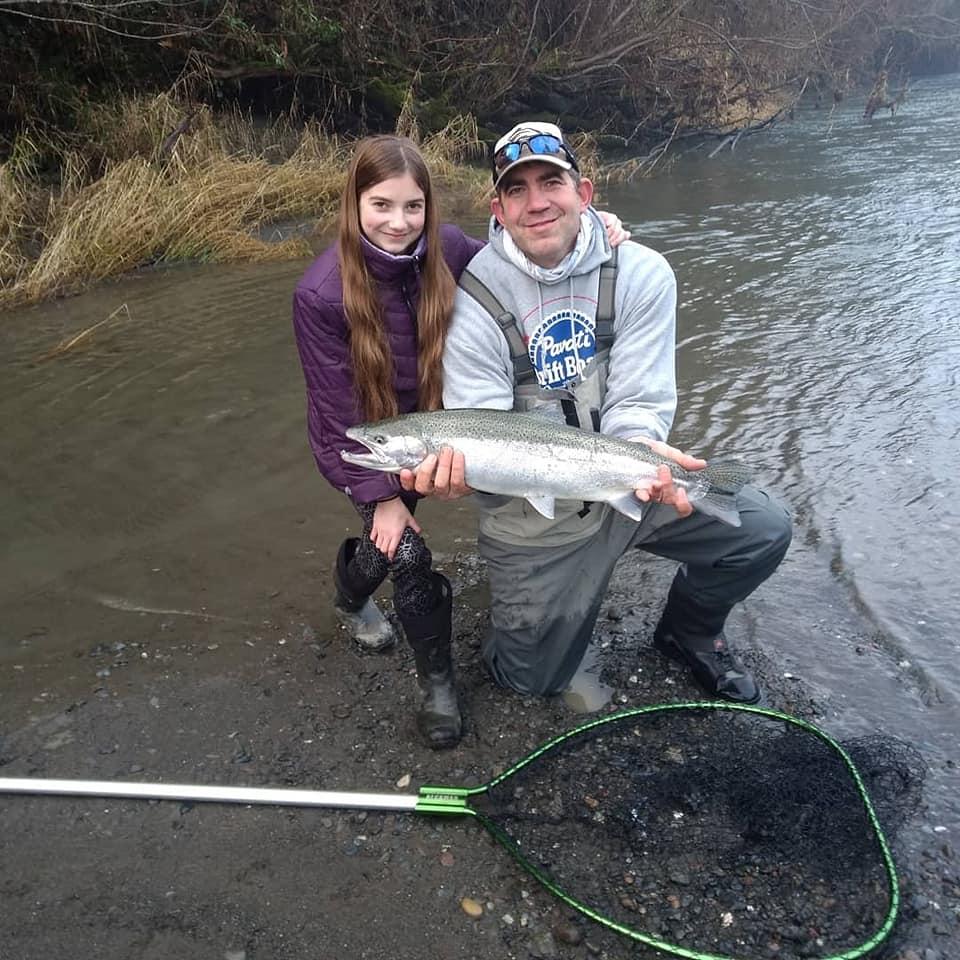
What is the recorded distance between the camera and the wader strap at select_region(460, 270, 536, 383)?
137 inches

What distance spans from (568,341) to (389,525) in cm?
110

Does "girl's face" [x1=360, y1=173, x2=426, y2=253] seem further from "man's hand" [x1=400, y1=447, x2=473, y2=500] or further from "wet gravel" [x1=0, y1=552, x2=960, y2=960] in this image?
"wet gravel" [x1=0, y1=552, x2=960, y2=960]

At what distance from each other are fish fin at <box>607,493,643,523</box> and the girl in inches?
32.3

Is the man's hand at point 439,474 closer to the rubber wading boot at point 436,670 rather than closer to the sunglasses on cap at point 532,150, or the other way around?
the rubber wading boot at point 436,670

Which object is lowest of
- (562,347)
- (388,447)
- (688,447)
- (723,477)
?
(688,447)

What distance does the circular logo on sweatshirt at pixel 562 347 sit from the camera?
353 centimetres

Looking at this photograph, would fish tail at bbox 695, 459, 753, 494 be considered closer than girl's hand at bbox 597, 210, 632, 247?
Yes

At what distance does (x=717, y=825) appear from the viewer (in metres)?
2.78

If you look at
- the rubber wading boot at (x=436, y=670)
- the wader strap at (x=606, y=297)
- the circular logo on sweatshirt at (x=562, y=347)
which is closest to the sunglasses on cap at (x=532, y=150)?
the wader strap at (x=606, y=297)

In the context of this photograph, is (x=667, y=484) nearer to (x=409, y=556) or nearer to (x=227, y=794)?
(x=409, y=556)

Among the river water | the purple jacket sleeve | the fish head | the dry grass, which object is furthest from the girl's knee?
the dry grass

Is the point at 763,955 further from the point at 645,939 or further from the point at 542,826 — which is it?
the point at 542,826

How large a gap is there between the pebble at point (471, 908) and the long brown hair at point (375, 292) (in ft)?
6.16

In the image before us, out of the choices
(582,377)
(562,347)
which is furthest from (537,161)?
(582,377)
